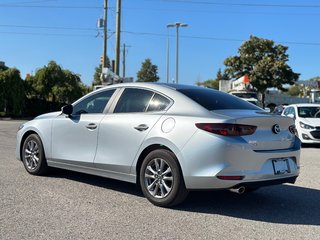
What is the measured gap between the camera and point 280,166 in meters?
5.84

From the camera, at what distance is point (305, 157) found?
12.0 m

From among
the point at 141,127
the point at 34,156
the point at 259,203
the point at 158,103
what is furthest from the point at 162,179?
the point at 34,156

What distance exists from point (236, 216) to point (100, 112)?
8.32ft

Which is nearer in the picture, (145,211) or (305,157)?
(145,211)

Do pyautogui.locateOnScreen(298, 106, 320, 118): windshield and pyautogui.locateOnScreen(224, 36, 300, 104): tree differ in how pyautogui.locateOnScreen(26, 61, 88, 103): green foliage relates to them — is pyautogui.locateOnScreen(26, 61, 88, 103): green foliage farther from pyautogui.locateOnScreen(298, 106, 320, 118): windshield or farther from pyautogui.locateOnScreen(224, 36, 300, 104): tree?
pyautogui.locateOnScreen(298, 106, 320, 118): windshield

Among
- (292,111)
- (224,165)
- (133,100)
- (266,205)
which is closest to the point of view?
(224,165)

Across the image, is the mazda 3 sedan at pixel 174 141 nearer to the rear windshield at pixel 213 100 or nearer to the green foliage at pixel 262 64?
the rear windshield at pixel 213 100

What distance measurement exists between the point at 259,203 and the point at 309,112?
10906mm

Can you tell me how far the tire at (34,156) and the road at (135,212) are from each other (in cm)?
17

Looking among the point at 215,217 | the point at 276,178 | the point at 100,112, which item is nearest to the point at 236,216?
the point at 215,217

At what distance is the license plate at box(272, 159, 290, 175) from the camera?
227 inches

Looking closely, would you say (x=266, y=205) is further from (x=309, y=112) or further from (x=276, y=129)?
(x=309, y=112)

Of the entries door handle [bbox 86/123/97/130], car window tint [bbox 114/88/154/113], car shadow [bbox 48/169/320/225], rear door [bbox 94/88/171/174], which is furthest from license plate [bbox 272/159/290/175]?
door handle [bbox 86/123/97/130]

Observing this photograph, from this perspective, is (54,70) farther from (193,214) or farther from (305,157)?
(193,214)
